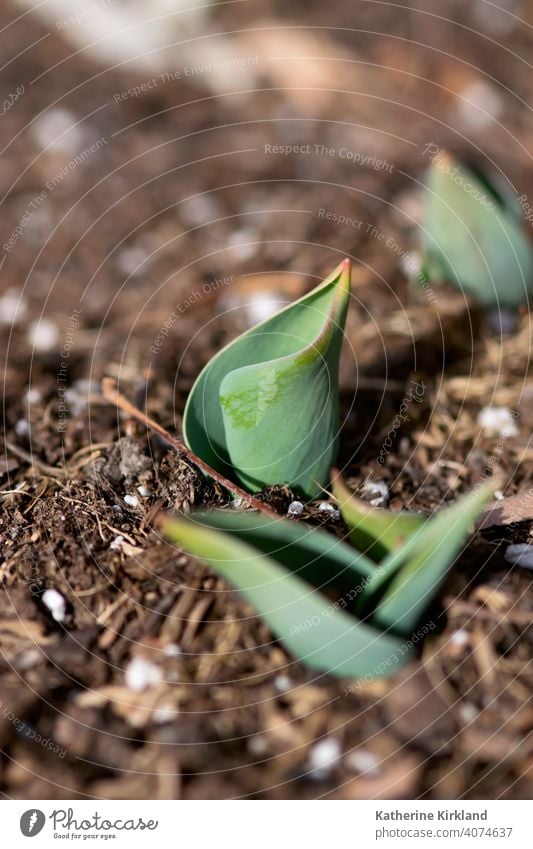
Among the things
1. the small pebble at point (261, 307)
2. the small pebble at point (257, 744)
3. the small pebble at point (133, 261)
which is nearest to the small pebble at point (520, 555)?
the small pebble at point (257, 744)

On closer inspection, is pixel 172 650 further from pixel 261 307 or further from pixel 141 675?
pixel 261 307

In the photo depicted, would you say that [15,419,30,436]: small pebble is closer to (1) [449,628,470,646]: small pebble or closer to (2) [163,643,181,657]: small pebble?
(2) [163,643,181,657]: small pebble

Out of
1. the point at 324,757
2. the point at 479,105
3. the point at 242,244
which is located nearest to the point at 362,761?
the point at 324,757

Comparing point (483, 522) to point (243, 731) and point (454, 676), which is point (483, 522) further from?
point (243, 731)

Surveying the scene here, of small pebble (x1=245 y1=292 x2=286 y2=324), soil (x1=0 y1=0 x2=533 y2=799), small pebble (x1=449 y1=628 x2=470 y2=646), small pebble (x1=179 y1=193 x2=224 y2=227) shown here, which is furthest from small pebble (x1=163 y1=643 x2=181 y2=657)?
small pebble (x1=179 y1=193 x2=224 y2=227)

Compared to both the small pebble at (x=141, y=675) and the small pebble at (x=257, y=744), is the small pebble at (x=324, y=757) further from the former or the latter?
the small pebble at (x=141, y=675)

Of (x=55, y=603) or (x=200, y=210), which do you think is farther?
(x=200, y=210)
